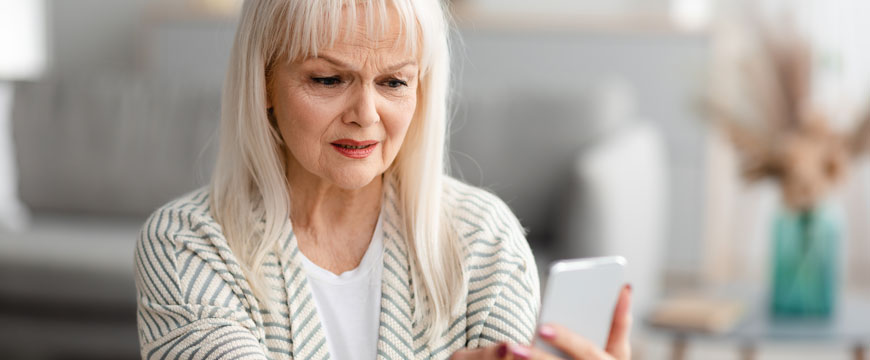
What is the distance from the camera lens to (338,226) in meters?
1.24

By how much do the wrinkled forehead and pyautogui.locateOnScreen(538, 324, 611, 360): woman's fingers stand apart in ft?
1.13

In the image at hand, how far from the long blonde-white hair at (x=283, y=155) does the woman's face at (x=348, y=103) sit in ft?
0.05

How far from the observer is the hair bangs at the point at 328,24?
1.06 metres

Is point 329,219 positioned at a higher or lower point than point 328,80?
lower

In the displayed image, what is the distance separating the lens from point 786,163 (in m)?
2.39

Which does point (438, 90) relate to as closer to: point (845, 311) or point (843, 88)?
point (845, 311)

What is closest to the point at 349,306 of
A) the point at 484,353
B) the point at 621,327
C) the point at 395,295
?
the point at 395,295

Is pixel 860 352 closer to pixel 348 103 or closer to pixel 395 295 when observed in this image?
pixel 395 295

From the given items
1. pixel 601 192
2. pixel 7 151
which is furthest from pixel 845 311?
pixel 7 151

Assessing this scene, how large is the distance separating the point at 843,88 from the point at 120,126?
2.64 metres

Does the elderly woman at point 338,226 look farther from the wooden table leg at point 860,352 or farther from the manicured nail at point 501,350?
the wooden table leg at point 860,352

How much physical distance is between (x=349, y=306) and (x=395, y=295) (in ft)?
0.19

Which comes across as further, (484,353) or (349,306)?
(349,306)

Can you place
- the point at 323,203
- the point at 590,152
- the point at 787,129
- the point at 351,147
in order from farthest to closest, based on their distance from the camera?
the point at 590,152, the point at 787,129, the point at 323,203, the point at 351,147
